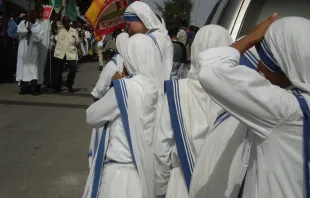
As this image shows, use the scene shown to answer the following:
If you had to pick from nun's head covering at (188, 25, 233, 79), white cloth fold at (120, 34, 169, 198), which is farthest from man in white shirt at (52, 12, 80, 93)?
nun's head covering at (188, 25, 233, 79)

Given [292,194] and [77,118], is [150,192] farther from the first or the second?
[77,118]

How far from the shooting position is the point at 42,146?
710 centimetres

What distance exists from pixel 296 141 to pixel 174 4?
42.4m

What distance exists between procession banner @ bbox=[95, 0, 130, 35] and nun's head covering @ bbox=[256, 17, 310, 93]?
18.1 feet

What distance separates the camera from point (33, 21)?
11.3 metres

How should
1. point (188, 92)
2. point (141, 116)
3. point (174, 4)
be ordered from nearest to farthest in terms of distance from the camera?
point (188, 92) → point (141, 116) → point (174, 4)

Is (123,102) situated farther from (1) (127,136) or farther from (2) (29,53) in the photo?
Answer: (2) (29,53)

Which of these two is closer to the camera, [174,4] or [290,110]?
[290,110]

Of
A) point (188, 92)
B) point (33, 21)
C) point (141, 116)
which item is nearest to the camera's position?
point (188, 92)

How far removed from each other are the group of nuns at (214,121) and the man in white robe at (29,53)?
7756 millimetres

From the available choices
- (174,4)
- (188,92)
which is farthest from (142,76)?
(174,4)

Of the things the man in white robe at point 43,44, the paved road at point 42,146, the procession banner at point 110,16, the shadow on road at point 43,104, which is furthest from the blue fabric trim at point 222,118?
the man in white robe at point 43,44

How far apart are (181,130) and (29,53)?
9.43 meters

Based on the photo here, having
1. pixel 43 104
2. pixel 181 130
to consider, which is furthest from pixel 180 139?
pixel 43 104
